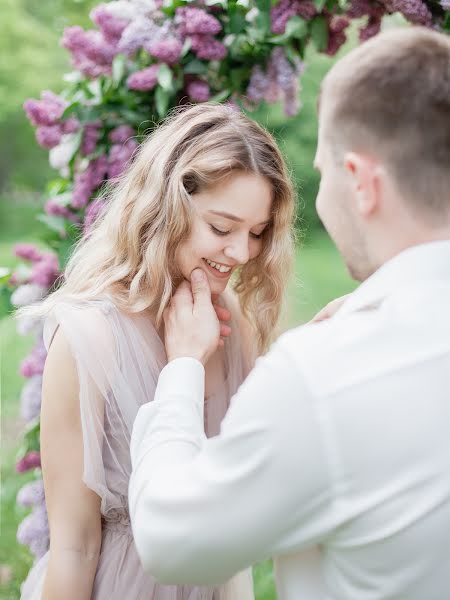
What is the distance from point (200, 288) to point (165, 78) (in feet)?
3.79

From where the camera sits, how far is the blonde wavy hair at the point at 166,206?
2.16 meters

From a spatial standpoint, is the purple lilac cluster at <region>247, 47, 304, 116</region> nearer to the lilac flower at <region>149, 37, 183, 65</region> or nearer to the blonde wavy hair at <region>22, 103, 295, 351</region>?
the lilac flower at <region>149, 37, 183, 65</region>

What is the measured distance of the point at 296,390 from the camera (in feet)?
3.73

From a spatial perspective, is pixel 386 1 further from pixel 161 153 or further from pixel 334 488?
pixel 334 488

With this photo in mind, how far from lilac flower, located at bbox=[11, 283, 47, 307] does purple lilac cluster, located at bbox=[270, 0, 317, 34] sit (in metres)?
1.40

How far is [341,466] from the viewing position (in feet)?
3.69

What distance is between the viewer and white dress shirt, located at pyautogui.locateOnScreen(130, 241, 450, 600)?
1128 millimetres

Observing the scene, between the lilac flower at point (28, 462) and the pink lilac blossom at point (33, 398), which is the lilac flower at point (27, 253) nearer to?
the pink lilac blossom at point (33, 398)

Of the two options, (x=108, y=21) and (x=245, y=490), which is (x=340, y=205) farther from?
(x=108, y=21)

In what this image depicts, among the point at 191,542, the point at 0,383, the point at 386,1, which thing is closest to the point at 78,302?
the point at 191,542

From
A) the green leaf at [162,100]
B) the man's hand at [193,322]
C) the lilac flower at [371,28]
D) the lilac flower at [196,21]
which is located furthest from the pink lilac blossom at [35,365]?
the lilac flower at [371,28]

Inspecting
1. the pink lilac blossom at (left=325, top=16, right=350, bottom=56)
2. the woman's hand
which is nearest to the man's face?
the woman's hand

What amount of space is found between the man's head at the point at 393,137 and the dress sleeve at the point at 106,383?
94 centimetres

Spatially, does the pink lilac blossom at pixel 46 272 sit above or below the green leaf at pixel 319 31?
below
